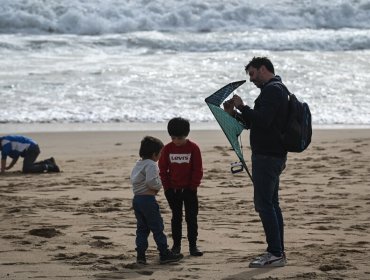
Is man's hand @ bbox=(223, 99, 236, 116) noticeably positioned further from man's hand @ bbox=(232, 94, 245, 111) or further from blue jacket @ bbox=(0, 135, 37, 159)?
blue jacket @ bbox=(0, 135, 37, 159)

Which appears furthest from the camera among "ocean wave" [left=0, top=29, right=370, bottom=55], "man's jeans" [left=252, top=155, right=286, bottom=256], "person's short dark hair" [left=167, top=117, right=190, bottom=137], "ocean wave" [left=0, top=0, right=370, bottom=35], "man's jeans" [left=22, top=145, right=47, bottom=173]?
"ocean wave" [left=0, top=0, right=370, bottom=35]

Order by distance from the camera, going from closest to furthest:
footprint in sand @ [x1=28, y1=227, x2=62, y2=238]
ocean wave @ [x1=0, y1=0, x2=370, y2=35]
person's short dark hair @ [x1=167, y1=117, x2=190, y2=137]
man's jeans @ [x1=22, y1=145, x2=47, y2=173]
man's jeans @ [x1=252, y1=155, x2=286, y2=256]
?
1. man's jeans @ [x1=252, y1=155, x2=286, y2=256]
2. person's short dark hair @ [x1=167, y1=117, x2=190, y2=137]
3. footprint in sand @ [x1=28, y1=227, x2=62, y2=238]
4. man's jeans @ [x1=22, y1=145, x2=47, y2=173]
5. ocean wave @ [x1=0, y1=0, x2=370, y2=35]

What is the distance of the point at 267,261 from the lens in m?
6.27

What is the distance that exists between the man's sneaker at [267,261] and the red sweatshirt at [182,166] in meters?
0.78

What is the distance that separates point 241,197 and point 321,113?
7.84m

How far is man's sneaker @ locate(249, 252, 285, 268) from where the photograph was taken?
20.5 ft

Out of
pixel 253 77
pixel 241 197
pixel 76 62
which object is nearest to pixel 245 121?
pixel 253 77

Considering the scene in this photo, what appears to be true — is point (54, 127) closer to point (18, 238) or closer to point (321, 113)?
point (321, 113)

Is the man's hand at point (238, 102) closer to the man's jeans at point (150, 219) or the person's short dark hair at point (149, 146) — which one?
the person's short dark hair at point (149, 146)

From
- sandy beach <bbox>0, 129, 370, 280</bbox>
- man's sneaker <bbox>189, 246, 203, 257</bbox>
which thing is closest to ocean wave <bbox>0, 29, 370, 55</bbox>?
sandy beach <bbox>0, 129, 370, 280</bbox>

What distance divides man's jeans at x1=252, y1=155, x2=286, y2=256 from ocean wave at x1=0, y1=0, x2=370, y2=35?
20.5 metres

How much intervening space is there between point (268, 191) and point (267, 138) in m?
0.36

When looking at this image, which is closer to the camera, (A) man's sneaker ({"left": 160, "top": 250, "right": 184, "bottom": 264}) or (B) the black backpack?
(B) the black backpack

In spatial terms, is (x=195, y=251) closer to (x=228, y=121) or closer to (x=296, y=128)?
(x=228, y=121)
